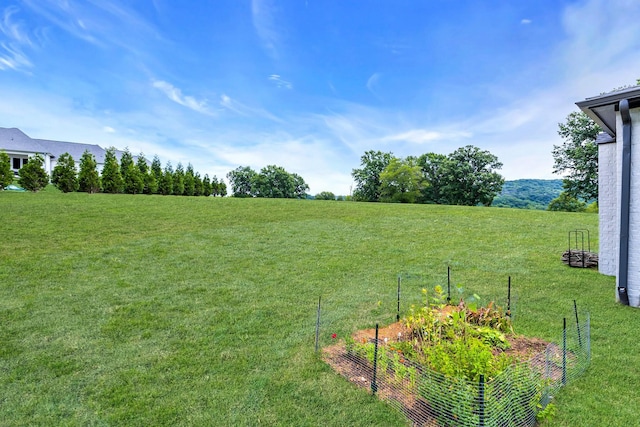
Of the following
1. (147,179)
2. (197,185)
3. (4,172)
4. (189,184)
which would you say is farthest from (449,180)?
(4,172)

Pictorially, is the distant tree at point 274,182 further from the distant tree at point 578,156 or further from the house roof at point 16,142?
the distant tree at point 578,156

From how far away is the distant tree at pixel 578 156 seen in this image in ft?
75.6

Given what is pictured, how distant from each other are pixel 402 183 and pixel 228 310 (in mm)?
31738

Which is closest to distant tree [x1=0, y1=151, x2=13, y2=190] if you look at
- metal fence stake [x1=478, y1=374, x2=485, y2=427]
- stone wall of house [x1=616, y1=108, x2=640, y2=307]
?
metal fence stake [x1=478, y1=374, x2=485, y2=427]

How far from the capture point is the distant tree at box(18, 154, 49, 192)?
48.0 feet

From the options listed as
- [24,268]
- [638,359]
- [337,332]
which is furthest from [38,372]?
[638,359]

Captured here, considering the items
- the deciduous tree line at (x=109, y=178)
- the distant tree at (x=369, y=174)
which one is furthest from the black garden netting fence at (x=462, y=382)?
the distant tree at (x=369, y=174)

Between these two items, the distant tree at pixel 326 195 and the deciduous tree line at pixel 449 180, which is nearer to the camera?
the deciduous tree line at pixel 449 180

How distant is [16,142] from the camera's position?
23.9 metres

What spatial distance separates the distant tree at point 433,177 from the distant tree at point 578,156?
1110 cm

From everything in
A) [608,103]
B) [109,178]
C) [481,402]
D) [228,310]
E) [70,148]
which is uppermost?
[70,148]

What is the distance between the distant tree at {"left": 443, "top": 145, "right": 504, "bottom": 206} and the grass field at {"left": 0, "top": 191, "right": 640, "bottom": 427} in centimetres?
2434

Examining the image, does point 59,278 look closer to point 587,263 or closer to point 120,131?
point 587,263

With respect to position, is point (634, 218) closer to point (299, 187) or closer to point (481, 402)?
point (481, 402)
